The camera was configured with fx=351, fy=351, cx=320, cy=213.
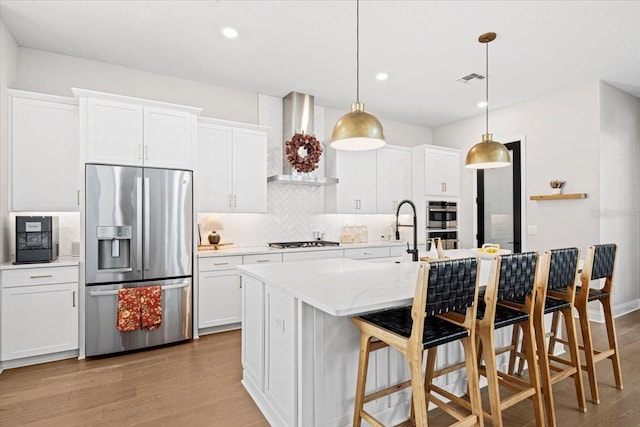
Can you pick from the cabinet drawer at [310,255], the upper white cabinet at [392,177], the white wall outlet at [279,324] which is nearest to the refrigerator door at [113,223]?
the cabinet drawer at [310,255]

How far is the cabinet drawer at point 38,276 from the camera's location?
295 centimetres

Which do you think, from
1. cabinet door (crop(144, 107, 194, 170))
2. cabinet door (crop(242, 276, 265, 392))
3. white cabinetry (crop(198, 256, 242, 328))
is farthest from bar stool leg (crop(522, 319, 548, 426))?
cabinet door (crop(144, 107, 194, 170))

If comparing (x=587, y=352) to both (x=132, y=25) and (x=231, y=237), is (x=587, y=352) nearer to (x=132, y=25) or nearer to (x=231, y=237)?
(x=231, y=237)

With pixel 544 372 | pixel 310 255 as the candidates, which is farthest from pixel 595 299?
pixel 310 255

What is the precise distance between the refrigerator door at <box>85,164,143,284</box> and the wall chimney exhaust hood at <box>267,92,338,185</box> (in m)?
1.75

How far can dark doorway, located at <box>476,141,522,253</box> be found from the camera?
17.0ft

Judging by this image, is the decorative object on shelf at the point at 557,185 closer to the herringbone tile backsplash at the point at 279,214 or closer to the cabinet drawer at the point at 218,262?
the herringbone tile backsplash at the point at 279,214

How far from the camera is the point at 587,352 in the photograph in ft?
8.04

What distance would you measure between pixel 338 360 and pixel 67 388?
218 cm

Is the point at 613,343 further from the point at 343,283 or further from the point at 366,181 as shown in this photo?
the point at 366,181

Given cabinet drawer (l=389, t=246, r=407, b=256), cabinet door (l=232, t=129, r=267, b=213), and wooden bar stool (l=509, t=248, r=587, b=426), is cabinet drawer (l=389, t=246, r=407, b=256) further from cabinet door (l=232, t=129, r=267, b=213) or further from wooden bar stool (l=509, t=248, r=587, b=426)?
wooden bar stool (l=509, t=248, r=587, b=426)

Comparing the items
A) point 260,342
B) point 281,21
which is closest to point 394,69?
point 281,21

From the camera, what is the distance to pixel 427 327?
1.82 m

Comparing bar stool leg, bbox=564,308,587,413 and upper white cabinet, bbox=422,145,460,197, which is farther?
upper white cabinet, bbox=422,145,460,197
